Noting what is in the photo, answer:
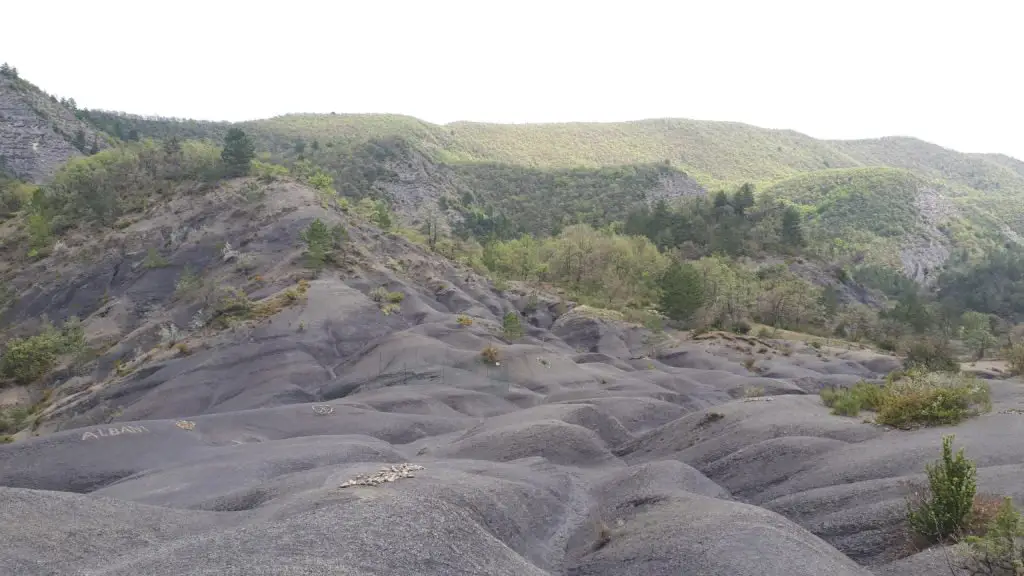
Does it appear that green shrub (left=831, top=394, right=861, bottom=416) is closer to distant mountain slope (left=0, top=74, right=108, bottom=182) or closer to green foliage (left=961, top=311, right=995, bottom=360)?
green foliage (left=961, top=311, right=995, bottom=360)

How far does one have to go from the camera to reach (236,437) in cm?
2198

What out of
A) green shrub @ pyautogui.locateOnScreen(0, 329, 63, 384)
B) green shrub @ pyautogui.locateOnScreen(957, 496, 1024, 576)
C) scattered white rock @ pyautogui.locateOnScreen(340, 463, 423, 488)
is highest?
green shrub @ pyautogui.locateOnScreen(957, 496, 1024, 576)

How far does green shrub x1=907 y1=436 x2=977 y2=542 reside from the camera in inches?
381

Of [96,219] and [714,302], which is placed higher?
[96,219]

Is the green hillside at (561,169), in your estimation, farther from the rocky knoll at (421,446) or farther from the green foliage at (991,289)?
the rocky knoll at (421,446)

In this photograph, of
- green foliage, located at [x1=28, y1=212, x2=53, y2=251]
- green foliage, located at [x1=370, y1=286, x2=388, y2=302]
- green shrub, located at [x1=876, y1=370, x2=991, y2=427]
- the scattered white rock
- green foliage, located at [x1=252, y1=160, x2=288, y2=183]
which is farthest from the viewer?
green foliage, located at [x1=252, y1=160, x2=288, y2=183]

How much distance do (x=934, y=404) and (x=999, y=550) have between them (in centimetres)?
887

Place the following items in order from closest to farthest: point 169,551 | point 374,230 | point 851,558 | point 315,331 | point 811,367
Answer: point 169,551 → point 851,558 → point 315,331 → point 811,367 → point 374,230

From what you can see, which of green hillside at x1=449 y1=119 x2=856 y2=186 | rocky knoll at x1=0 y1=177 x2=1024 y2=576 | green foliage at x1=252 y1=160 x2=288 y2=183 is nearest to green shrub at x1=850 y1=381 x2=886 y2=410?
rocky knoll at x1=0 y1=177 x2=1024 y2=576

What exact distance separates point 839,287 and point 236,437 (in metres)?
76.3

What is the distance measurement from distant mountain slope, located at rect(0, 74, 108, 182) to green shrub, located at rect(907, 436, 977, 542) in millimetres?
101316

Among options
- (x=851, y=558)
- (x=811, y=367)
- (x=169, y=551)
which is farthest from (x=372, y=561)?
(x=811, y=367)

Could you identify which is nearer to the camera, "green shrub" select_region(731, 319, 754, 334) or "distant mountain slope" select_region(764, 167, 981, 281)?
"green shrub" select_region(731, 319, 754, 334)

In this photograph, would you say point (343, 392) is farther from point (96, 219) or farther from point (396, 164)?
point (396, 164)
